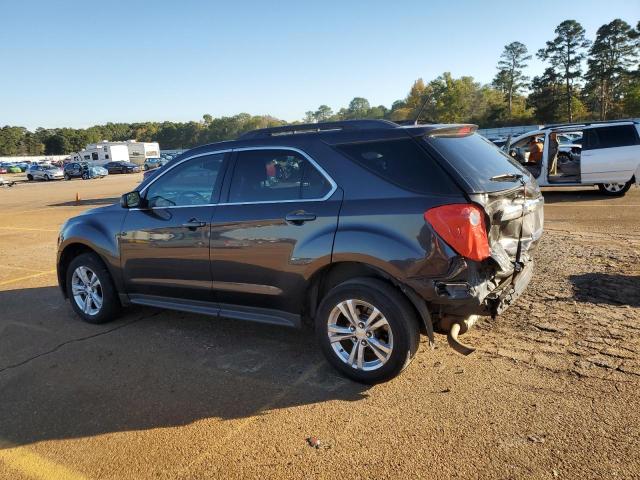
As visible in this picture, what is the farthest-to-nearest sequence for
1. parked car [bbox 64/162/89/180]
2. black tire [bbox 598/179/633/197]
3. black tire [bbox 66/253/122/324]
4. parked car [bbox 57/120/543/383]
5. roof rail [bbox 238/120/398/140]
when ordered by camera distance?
parked car [bbox 64/162/89/180] → black tire [bbox 598/179/633/197] → black tire [bbox 66/253/122/324] → roof rail [bbox 238/120/398/140] → parked car [bbox 57/120/543/383]

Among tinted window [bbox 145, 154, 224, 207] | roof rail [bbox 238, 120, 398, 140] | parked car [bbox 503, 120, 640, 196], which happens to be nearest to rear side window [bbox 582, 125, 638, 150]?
parked car [bbox 503, 120, 640, 196]

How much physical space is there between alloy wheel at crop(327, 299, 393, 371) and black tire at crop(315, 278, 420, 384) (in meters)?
0.02

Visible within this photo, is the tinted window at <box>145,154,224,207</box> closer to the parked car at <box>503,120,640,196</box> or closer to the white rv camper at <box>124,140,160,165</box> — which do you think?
A: the parked car at <box>503,120,640,196</box>

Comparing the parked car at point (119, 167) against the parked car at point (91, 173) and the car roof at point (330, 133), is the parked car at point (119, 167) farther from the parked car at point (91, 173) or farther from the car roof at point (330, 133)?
the car roof at point (330, 133)

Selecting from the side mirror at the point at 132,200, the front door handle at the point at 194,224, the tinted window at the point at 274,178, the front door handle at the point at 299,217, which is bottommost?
the front door handle at the point at 194,224

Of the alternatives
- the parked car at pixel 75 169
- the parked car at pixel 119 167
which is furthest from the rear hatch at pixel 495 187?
the parked car at pixel 119 167

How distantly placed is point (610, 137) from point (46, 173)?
48.1m

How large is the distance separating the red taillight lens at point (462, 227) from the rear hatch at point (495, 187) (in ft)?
0.36

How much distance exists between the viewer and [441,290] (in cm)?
322

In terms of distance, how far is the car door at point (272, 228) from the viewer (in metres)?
3.66

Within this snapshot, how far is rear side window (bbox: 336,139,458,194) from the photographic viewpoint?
3289 millimetres

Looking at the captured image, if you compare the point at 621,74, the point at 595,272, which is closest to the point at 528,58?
the point at 621,74

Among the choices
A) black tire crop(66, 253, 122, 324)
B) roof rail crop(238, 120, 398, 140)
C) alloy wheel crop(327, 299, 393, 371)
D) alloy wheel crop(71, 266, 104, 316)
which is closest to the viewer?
alloy wheel crop(327, 299, 393, 371)

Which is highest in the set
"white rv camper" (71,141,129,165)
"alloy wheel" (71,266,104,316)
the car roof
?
"white rv camper" (71,141,129,165)
